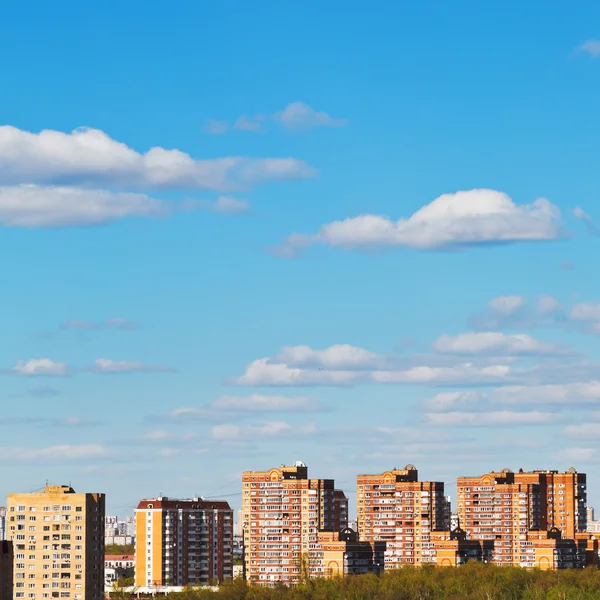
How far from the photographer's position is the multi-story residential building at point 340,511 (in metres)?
109

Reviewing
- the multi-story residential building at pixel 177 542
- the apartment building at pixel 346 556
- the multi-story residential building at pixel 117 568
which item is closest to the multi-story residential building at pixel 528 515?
the apartment building at pixel 346 556

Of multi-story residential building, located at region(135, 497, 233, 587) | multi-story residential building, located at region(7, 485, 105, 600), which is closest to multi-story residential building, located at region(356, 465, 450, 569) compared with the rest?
multi-story residential building, located at region(135, 497, 233, 587)

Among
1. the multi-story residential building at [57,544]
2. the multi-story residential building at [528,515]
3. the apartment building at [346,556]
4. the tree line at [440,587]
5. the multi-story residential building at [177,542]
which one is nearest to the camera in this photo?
the multi-story residential building at [57,544]

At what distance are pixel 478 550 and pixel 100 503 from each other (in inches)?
1173

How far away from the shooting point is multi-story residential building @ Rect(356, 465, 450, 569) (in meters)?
107

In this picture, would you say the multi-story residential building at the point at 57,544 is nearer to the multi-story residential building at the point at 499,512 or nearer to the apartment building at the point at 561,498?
the multi-story residential building at the point at 499,512

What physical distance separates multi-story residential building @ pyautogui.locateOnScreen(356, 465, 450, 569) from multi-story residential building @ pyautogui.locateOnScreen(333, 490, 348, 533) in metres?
1.67

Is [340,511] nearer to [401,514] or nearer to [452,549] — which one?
[401,514]

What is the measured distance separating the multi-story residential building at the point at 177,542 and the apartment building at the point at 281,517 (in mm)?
7184

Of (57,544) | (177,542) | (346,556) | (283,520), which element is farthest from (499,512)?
(57,544)

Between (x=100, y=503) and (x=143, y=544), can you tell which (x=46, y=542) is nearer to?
(x=100, y=503)

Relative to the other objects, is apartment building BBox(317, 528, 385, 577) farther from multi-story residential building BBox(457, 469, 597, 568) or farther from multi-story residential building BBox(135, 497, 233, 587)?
multi-story residential building BBox(135, 497, 233, 587)

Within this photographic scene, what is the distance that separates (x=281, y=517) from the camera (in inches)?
4198

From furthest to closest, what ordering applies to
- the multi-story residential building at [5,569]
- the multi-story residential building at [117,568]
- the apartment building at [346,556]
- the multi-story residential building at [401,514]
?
the multi-story residential building at [117,568], the multi-story residential building at [401,514], the apartment building at [346,556], the multi-story residential building at [5,569]
